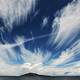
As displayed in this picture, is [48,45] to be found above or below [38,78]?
above

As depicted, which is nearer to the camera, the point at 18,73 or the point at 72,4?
the point at 72,4

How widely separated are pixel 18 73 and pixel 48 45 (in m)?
0.30

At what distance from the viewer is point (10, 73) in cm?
186

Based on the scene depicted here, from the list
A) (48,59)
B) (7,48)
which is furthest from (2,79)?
(48,59)

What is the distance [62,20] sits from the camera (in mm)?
1765

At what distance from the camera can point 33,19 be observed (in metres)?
1.76

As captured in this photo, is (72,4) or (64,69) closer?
(72,4)

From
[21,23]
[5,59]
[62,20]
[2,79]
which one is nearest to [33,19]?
[21,23]

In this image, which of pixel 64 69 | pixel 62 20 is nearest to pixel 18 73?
pixel 64 69

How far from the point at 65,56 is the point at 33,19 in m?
0.35

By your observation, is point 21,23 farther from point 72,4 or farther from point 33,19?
point 72,4

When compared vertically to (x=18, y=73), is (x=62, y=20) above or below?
above

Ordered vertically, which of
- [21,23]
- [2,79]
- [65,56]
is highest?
[21,23]

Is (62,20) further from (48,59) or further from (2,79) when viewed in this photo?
(2,79)
